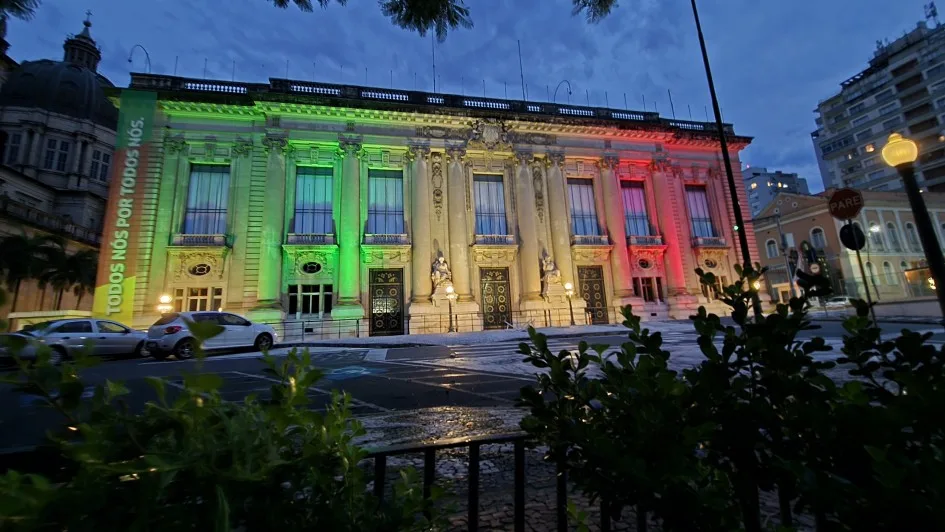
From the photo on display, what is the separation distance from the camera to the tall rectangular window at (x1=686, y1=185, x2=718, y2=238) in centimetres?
2573

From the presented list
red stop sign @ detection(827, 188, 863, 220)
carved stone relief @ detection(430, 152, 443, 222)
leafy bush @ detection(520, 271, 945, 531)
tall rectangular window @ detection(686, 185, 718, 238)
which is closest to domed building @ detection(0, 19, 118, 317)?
carved stone relief @ detection(430, 152, 443, 222)

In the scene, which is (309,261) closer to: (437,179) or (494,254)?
(437,179)

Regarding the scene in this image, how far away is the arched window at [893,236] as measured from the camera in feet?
109

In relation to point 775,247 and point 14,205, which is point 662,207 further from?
point 14,205

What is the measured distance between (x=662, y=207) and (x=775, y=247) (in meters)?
20.4

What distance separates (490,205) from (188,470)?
73.9ft

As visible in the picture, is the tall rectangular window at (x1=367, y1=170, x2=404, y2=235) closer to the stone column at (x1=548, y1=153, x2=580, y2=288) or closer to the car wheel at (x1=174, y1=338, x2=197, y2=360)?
the stone column at (x1=548, y1=153, x2=580, y2=288)

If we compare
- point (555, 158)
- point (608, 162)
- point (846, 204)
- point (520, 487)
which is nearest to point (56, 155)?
point (555, 158)

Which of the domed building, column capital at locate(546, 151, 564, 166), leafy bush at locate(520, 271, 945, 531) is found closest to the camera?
leafy bush at locate(520, 271, 945, 531)

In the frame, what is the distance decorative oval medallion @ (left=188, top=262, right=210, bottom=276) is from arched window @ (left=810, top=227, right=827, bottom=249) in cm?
4393

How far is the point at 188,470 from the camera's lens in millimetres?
823

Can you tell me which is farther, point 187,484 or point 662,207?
point 662,207

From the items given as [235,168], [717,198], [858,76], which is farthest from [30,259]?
[858,76]

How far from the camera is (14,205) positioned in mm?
19281
